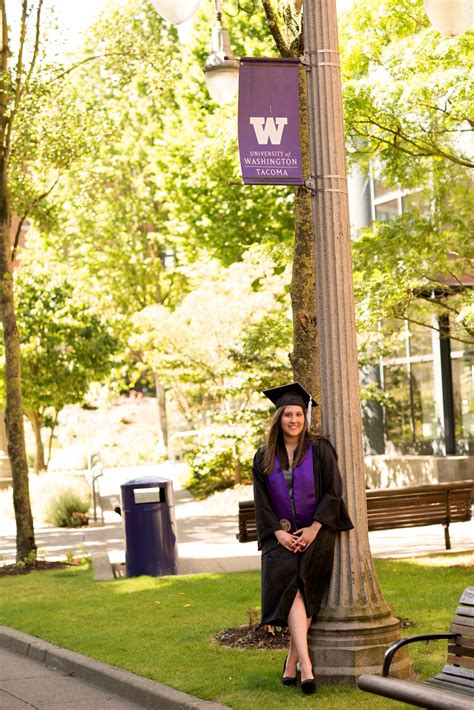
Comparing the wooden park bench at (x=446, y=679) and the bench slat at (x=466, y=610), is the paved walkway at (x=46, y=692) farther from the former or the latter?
the bench slat at (x=466, y=610)

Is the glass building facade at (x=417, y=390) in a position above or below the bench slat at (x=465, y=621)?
above

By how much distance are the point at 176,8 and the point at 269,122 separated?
1644 mm

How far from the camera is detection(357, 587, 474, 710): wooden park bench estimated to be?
535cm

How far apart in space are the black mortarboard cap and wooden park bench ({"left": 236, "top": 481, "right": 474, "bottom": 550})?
20.4ft

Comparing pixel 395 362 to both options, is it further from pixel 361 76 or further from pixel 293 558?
pixel 293 558

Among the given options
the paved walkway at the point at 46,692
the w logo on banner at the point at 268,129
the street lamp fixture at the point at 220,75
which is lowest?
the paved walkway at the point at 46,692

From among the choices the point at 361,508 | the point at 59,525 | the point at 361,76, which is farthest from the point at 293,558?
the point at 59,525

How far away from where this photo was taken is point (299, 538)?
301 inches

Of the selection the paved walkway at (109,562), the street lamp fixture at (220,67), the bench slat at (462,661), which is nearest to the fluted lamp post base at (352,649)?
the paved walkway at (109,562)

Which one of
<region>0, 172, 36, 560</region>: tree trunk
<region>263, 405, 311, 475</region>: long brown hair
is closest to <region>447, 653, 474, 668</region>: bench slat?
<region>263, 405, 311, 475</region>: long brown hair

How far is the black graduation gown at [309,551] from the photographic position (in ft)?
24.9

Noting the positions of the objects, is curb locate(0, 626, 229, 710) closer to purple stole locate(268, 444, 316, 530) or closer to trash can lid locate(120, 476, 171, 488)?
purple stole locate(268, 444, 316, 530)

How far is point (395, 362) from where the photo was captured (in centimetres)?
2664

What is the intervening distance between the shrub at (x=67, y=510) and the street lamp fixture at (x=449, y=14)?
1660 cm
